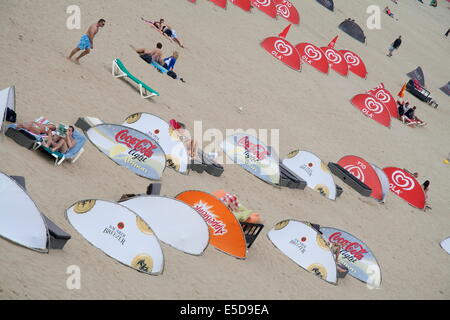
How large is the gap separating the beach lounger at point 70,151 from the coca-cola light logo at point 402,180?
31.8ft

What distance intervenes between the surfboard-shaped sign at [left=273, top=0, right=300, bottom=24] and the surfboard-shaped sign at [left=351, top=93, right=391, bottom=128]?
583cm

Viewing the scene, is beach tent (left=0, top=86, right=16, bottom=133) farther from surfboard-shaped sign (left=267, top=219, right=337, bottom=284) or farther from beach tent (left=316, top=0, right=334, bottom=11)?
beach tent (left=316, top=0, right=334, bottom=11)

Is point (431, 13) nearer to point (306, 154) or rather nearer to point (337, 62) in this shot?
point (337, 62)

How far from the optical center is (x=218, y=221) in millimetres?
9234

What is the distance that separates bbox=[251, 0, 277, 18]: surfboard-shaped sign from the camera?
23.7 m

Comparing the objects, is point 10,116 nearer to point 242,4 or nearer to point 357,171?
point 357,171

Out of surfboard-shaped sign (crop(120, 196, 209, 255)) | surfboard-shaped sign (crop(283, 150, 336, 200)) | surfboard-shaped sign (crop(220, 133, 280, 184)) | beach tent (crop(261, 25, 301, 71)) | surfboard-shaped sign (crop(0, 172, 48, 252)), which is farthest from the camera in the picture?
beach tent (crop(261, 25, 301, 71))

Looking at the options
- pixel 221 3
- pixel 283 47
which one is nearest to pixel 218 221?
pixel 283 47

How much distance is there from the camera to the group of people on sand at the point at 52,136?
357 inches

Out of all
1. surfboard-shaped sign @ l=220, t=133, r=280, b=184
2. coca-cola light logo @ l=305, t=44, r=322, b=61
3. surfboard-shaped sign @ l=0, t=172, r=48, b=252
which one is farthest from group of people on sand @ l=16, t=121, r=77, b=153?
coca-cola light logo @ l=305, t=44, r=322, b=61

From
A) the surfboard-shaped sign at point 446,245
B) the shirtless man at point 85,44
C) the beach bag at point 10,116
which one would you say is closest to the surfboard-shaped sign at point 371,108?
the surfboard-shaped sign at point 446,245

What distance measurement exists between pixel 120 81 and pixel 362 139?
322 inches

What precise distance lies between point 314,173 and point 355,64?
10950 mm

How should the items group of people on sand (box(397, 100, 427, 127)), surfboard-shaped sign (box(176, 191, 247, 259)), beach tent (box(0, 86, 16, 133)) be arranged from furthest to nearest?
group of people on sand (box(397, 100, 427, 127)), surfboard-shaped sign (box(176, 191, 247, 259)), beach tent (box(0, 86, 16, 133))
